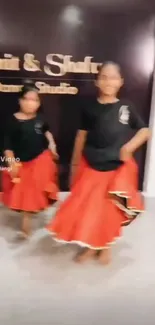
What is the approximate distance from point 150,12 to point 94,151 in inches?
23.7

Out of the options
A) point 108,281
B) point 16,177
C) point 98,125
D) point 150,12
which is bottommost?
point 108,281

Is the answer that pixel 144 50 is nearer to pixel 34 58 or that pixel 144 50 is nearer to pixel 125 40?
pixel 125 40

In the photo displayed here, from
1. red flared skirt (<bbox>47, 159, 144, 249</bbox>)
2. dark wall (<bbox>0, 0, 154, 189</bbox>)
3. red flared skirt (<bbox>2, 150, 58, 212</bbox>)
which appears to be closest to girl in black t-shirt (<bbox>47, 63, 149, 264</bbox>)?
red flared skirt (<bbox>47, 159, 144, 249</bbox>)

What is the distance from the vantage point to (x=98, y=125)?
1.04m

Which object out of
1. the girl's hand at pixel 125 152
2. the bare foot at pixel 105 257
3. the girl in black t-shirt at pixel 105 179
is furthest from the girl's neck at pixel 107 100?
the bare foot at pixel 105 257

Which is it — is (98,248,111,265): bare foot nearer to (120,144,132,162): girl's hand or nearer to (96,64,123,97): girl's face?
(120,144,132,162): girl's hand

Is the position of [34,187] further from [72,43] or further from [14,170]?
[72,43]

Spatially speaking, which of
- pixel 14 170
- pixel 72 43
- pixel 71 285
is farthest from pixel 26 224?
pixel 72 43

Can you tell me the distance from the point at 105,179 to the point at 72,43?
0.55 m

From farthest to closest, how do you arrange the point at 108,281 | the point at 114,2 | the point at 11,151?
the point at 114,2 → the point at 11,151 → the point at 108,281

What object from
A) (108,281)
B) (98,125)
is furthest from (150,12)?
(108,281)

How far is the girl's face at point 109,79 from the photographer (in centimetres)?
101

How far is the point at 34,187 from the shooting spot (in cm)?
117

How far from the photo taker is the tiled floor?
35.4 inches
